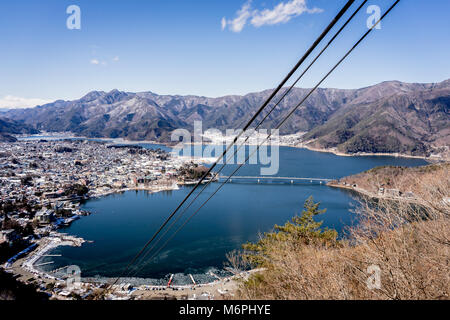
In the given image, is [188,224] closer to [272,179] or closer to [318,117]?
[272,179]

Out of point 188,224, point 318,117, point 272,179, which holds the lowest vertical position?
point 188,224

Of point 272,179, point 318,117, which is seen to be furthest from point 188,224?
point 318,117

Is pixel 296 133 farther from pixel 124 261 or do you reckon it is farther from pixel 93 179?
pixel 124 261

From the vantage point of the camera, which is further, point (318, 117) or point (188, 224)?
point (318, 117)

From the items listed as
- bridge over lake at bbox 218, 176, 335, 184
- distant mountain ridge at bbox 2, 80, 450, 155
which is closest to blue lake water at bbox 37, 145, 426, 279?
bridge over lake at bbox 218, 176, 335, 184

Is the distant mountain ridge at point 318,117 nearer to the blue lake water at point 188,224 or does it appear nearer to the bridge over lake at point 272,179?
the bridge over lake at point 272,179

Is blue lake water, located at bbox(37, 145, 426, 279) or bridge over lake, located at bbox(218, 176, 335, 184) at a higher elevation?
bridge over lake, located at bbox(218, 176, 335, 184)

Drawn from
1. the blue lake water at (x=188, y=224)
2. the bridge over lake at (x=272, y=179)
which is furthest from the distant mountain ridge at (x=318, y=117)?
the blue lake water at (x=188, y=224)

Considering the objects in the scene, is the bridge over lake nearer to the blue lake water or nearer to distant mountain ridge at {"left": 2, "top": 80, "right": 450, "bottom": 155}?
the blue lake water
